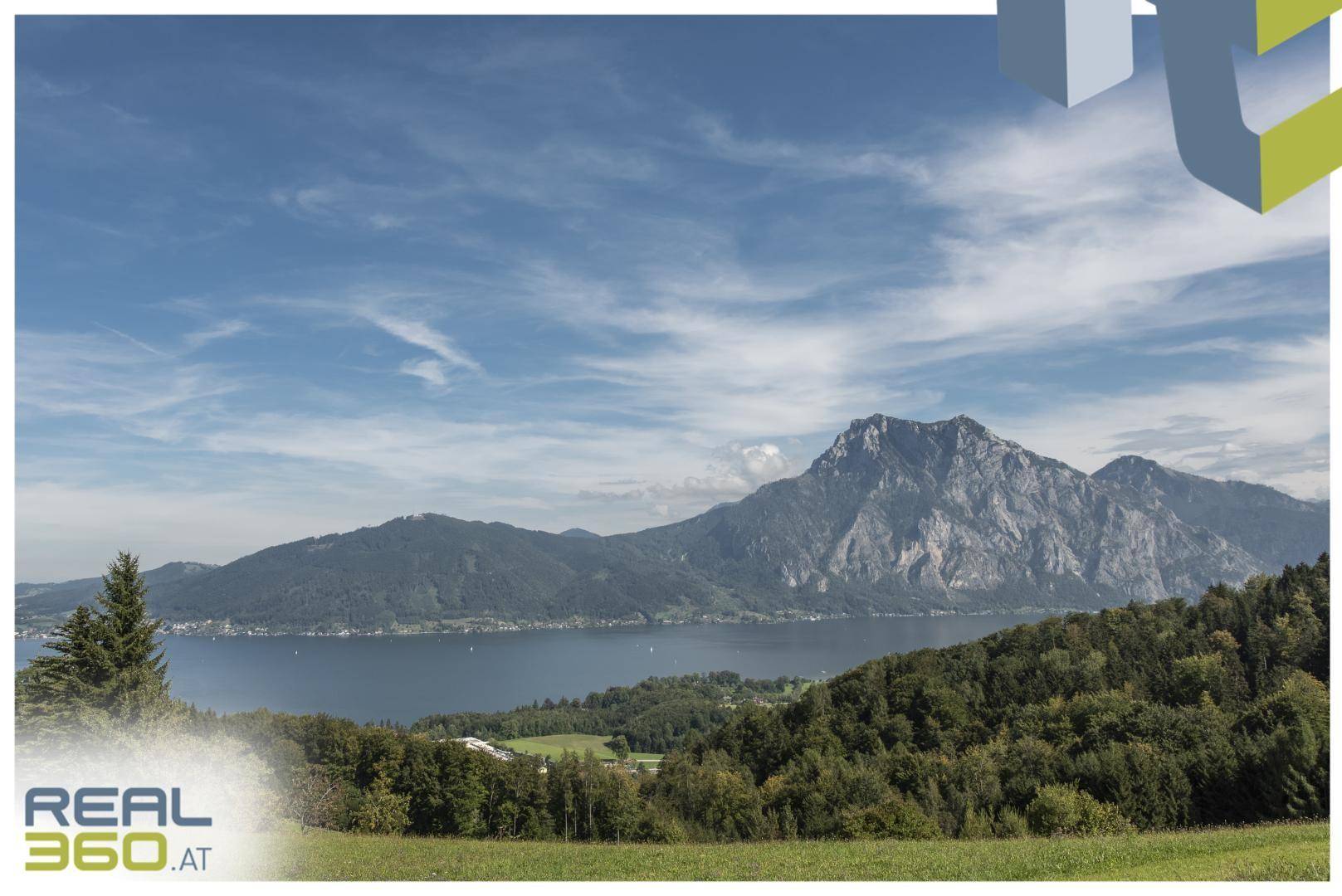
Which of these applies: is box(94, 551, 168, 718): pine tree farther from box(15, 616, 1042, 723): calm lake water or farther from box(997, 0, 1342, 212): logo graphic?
box(15, 616, 1042, 723): calm lake water

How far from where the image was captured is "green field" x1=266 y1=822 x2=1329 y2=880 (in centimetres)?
934

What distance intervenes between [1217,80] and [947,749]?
133ft

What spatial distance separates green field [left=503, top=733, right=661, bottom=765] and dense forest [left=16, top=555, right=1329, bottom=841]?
3359 centimetres

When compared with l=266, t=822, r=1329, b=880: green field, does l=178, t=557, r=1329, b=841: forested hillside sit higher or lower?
lower

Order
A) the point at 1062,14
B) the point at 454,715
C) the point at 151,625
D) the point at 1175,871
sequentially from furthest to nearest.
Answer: the point at 454,715 < the point at 151,625 < the point at 1175,871 < the point at 1062,14

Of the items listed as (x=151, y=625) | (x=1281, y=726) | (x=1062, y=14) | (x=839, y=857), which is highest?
(x=1062, y=14)

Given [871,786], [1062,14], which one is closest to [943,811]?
[871,786]

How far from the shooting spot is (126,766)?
18.4 m

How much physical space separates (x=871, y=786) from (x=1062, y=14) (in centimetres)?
2621

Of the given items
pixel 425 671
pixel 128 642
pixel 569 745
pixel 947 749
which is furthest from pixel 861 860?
pixel 425 671

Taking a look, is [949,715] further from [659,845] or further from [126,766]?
[126,766]

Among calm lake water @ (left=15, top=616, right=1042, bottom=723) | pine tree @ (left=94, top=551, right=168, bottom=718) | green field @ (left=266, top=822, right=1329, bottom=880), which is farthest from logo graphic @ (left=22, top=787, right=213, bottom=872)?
calm lake water @ (left=15, top=616, right=1042, bottom=723)

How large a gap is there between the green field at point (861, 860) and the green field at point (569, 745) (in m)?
73.5

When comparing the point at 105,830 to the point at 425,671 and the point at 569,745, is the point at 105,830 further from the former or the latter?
the point at 425,671
